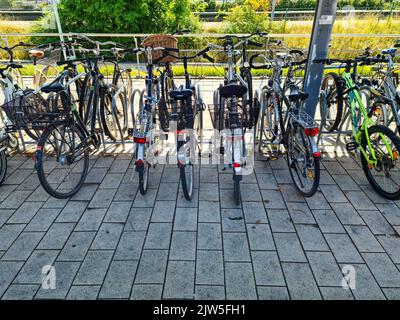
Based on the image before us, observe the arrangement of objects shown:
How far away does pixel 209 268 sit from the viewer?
2.24 m

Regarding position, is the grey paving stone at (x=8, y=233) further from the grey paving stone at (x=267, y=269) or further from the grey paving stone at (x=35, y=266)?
the grey paving stone at (x=267, y=269)

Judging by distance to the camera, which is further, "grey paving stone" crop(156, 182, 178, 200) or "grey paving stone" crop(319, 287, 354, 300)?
"grey paving stone" crop(156, 182, 178, 200)

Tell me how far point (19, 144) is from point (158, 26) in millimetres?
8905

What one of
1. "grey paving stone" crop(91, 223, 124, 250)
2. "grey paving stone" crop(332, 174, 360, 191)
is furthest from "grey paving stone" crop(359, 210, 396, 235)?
"grey paving stone" crop(91, 223, 124, 250)

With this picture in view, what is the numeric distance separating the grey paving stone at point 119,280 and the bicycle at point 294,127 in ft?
6.12

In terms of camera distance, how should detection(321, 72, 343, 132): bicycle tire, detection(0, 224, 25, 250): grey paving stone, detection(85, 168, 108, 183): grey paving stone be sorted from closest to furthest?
detection(0, 224, 25, 250): grey paving stone
detection(85, 168, 108, 183): grey paving stone
detection(321, 72, 343, 132): bicycle tire

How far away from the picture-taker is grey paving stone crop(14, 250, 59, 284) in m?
2.18

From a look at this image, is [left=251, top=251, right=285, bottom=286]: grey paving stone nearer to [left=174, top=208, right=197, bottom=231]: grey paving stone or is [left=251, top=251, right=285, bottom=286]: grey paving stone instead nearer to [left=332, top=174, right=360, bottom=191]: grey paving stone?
[left=174, top=208, right=197, bottom=231]: grey paving stone

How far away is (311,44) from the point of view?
339cm

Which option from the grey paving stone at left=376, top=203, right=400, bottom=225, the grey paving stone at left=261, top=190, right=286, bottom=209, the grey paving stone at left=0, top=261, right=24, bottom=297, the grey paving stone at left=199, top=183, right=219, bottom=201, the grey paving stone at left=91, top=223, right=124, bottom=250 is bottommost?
the grey paving stone at left=0, top=261, right=24, bottom=297

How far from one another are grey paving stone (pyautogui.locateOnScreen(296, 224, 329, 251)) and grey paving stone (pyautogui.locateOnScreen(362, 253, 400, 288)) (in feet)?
1.07

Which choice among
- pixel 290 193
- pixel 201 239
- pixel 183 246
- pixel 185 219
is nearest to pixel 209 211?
pixel 185 219

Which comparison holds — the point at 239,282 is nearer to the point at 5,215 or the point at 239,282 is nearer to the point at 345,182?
the point at 345,182

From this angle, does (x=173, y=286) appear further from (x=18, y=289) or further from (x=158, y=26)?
(x=158, y=26)
